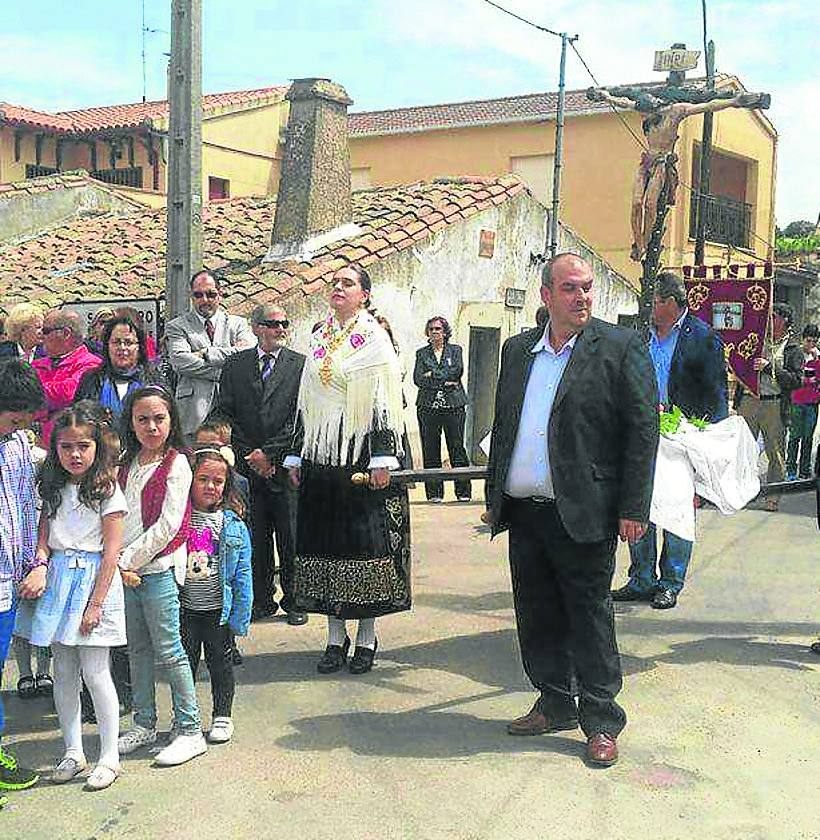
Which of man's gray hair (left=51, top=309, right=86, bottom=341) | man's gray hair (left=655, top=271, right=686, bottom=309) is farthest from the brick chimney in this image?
man's gray hair (left=51, top=309, right=86, bottom=341)

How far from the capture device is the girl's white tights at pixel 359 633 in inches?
218

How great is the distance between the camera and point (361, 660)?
548 cm

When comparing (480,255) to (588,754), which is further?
→ (480,255)

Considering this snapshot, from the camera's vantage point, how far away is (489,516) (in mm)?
4699

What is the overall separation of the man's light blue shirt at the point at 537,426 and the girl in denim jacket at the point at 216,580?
1172mm

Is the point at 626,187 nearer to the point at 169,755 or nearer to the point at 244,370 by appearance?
the point at 244,370

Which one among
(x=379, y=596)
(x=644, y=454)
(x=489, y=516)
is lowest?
(x=379, y=596)

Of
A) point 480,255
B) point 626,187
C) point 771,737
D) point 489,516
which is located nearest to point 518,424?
point 489,516

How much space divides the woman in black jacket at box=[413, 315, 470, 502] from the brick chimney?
2153mm

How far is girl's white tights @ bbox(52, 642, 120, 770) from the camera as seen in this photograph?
4.09 m

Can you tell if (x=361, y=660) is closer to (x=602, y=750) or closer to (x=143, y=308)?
(x=602, y=750)

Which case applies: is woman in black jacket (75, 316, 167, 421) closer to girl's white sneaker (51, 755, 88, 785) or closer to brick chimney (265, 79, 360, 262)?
girl's white sneaker (51, 755, 88, 785)

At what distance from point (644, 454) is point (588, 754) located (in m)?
1.21

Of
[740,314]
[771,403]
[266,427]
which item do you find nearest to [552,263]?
[266,427]
